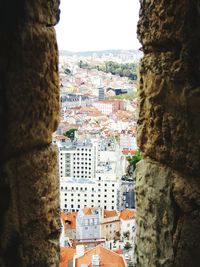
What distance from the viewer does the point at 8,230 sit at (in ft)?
4.01

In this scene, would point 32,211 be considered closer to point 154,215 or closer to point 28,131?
point 28,131

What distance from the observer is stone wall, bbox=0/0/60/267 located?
1207 millimetres

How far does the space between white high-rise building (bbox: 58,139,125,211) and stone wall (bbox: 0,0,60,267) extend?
13886 mm

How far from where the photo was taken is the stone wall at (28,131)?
1207 mm

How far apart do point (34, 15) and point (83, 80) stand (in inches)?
1752

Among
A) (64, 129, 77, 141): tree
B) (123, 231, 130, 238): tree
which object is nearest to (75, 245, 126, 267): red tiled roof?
(123, 231, 130, 238): tree

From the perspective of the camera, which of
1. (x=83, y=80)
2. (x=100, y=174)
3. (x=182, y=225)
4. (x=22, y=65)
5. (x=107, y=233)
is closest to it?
(x=22, y=65)

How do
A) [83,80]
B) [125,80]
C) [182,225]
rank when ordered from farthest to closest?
[83,80], [125,80], [182,225]

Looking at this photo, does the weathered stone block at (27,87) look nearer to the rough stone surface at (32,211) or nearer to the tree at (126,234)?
the rough stone surface at (32,211)

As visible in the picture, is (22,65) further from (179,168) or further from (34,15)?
(179,168)

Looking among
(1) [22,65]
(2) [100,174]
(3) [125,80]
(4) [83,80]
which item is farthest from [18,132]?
(4) [83,80]

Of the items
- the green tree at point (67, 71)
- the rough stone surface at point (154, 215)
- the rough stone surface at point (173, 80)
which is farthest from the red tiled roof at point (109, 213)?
the green tree at point (67, 71)

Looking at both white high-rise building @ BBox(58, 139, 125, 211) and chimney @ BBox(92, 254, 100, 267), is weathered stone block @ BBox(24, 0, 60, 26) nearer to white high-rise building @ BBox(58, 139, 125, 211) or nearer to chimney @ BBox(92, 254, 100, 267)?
chimney @ BBox(92, 254, 100, 267)

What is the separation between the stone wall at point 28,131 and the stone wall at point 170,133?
24cm
